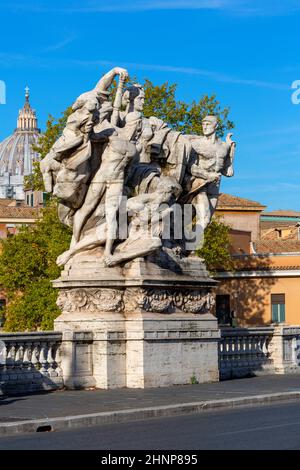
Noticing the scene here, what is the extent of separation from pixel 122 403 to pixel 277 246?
4832cm

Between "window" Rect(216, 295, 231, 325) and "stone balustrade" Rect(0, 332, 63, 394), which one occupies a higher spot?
"window" Rect(216, 295, 231, 325)

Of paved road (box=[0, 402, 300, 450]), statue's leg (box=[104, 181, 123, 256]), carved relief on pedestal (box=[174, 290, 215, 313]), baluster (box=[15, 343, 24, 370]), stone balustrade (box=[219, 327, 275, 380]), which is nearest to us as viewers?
paved road (box=[0, 402, 300, 450])

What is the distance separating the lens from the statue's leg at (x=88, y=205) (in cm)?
2107

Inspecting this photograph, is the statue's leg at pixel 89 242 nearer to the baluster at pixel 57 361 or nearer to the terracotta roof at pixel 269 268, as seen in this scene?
the baluster at pixel 57 361

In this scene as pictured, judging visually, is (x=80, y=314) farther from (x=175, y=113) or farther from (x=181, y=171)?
(x=175, y=113)

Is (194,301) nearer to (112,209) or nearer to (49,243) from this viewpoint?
(112,209)

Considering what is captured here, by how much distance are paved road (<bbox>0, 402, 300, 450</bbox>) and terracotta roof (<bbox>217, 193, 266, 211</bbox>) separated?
5545 centimetres

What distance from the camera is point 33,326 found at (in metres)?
48.7

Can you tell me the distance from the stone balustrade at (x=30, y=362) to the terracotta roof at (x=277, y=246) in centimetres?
4338

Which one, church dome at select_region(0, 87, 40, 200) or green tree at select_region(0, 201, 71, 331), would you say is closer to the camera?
green tree at select_region(0, 201, 71, 331)

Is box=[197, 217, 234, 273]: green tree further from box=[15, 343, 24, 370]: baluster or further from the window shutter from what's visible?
box=[15, 343, 24, 370]: baluster

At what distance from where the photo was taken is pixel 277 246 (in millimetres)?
65312

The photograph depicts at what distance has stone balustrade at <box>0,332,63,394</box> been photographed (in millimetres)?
19406

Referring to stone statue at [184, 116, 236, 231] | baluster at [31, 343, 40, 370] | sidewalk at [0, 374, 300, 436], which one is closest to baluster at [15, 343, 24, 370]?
baluster at [31, 343, 40, 370]
